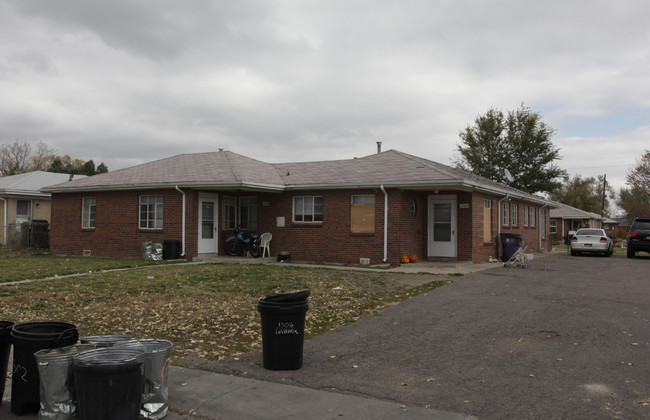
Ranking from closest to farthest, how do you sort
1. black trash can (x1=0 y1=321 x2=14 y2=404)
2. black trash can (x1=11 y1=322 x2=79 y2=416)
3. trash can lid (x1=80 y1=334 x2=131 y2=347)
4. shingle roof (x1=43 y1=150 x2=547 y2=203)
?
black trash can (x1=11 y1=322 x2=79 y2=416) < trash can lid (x1=80 y1=334 x2=131 y2=347) < black trash can (x1=0 y1=321 x2=14 y2=404) < shingle roof (x1=43 y1=150 x2=547 y2=203)

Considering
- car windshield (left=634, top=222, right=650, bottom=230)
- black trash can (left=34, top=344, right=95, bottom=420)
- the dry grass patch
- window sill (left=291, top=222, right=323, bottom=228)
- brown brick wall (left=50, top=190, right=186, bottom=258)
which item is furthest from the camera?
car windshield (left=634, top=222, right=650, bottom=230)

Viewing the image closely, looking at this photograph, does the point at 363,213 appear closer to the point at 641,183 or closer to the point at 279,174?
the point at 279,174

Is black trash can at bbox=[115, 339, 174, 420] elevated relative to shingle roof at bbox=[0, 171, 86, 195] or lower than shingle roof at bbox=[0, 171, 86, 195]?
lower

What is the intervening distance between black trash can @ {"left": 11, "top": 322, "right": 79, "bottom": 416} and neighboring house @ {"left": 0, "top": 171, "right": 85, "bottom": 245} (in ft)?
76.0

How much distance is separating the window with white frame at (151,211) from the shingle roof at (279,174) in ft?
2.18

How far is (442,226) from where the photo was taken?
1895 cm

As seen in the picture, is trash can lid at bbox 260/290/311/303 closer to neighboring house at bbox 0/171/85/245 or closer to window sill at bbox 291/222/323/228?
window sill at bbox 291/222/323/228

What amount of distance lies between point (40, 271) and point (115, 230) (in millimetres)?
5669

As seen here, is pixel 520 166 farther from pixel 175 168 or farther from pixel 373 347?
pixel 373 347

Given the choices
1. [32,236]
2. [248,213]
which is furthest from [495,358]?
[32,236]

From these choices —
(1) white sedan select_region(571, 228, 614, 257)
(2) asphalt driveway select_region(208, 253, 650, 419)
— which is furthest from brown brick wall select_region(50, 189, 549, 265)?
(2) asphalt driveway select_region(208, 253, 650, 419)

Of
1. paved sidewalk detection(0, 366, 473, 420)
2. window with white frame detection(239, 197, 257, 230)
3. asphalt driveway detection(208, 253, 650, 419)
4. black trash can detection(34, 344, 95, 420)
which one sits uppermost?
window with white frame detection(239, 197, 257, 230)

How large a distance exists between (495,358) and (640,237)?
21.5 m

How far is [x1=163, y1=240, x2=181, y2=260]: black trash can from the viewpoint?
736 inches
